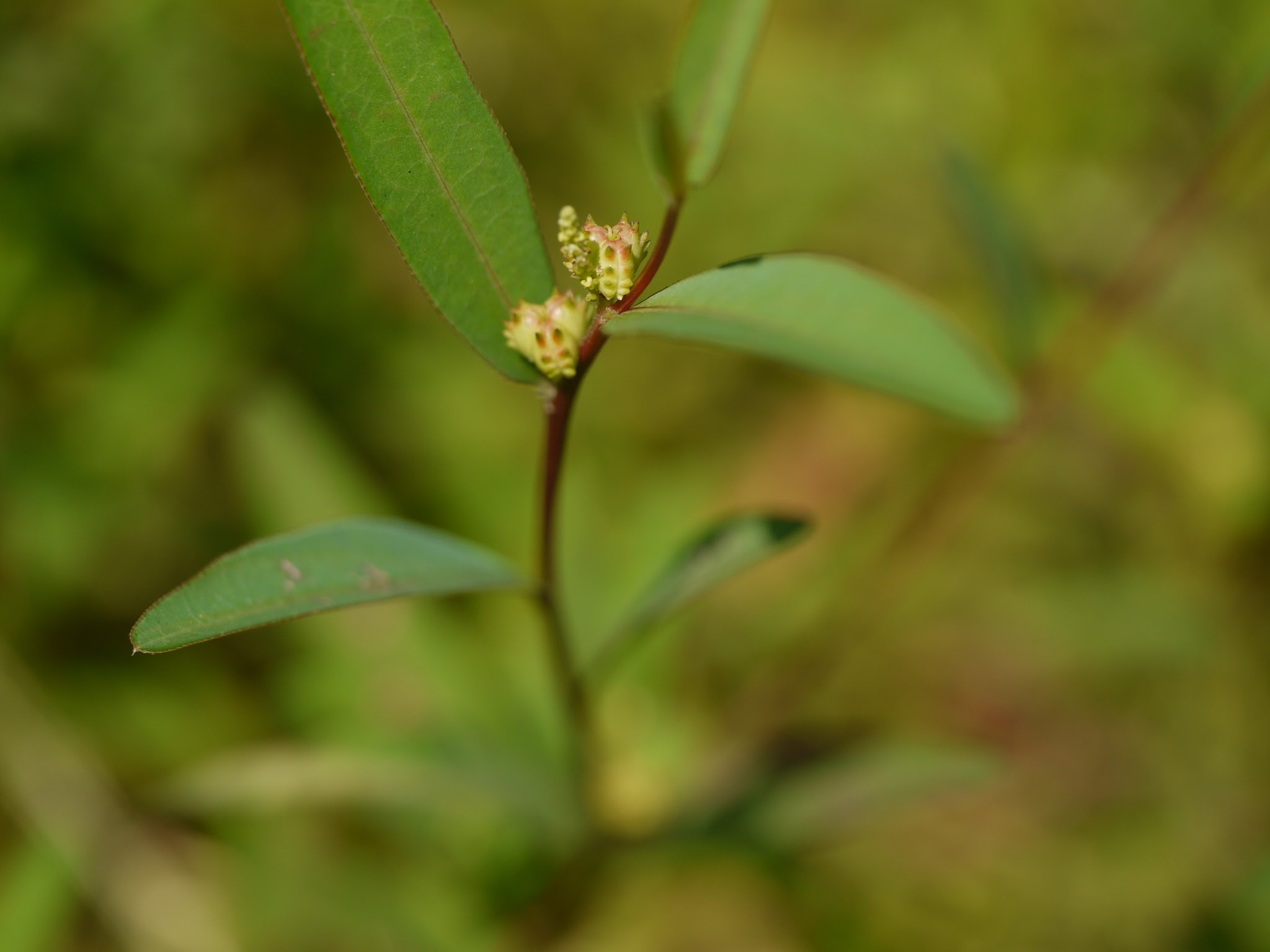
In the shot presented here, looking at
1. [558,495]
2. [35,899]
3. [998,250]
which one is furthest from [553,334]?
[35,899]

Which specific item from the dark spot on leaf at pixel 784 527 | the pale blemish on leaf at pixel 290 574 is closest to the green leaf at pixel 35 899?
the pale blemish on leaf at pixel 290 574

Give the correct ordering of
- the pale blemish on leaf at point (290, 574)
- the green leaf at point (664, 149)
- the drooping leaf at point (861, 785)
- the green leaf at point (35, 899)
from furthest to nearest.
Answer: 1. the green leaf at point (35, 899)
2. the drooping leaf at point (861, 785)
3. the pale blemish on leaf at point (290, 574)
4. the green leaf at point (664, 149)

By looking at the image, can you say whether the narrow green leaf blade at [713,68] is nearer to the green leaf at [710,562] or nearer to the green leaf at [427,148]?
the green leaf at [427,148]

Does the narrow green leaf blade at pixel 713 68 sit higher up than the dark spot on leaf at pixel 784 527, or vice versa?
the narrow green leaf blade at pixel 713 68

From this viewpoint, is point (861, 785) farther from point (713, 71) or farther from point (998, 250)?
point (713, 71)

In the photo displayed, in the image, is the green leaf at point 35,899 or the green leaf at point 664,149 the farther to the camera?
the green leaf at point 35,899

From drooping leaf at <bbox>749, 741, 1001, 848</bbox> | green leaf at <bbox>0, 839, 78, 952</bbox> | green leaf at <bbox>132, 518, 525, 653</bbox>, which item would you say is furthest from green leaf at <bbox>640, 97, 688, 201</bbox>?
green leaf at <bbox>0, 839, 78, 952</bbox>

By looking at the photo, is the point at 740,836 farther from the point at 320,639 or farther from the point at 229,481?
the point at 229,481
